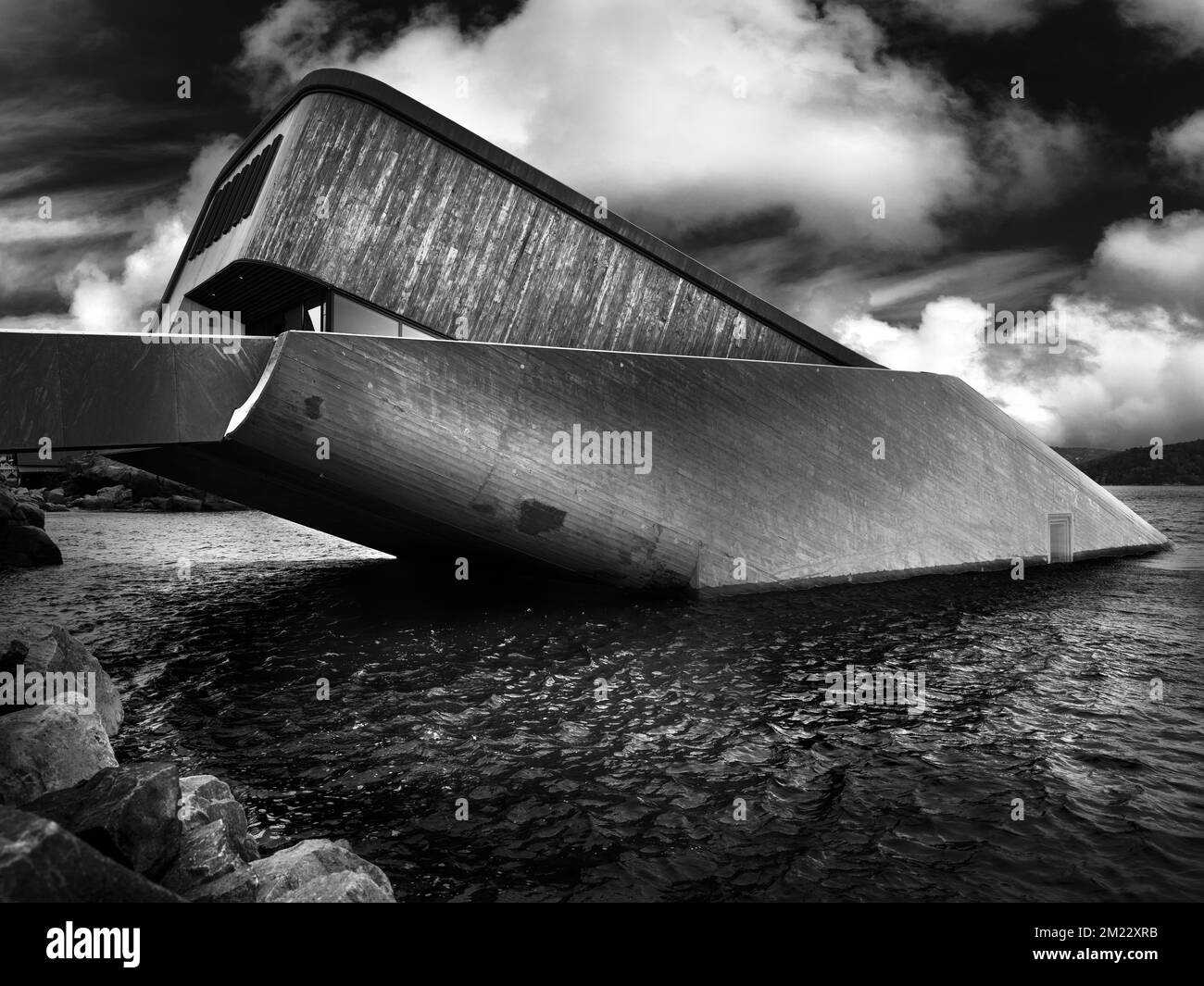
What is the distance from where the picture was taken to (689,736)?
7.14 metres

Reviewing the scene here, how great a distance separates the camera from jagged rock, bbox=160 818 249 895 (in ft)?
13.9

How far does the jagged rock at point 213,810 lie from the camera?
469cm

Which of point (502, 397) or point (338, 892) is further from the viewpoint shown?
point (502, 397)

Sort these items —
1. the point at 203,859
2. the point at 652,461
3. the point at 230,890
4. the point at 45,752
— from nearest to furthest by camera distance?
the point at 230,890, the point at 203,859, the point at 45,752, the point at 652,461

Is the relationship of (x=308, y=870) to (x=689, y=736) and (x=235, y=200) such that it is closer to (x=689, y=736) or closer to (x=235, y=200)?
(x=689, y=736)

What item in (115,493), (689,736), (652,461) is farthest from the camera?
(115,493)

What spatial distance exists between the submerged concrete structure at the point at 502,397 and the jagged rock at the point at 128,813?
628cm

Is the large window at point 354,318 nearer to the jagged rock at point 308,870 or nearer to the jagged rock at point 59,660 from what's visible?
the jagged rock at point 59,660

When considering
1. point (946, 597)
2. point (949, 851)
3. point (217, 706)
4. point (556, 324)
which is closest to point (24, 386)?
point (217, 706)

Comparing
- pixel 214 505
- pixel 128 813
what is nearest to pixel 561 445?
pixel 128 813

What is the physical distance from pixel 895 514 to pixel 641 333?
603 cm

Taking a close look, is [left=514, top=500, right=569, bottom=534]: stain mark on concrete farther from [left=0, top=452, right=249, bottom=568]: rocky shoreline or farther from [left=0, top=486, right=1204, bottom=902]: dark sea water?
[left=0, top=452, right=249, bottom=568]: rocky shoreline

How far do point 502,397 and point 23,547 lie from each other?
45.8ft

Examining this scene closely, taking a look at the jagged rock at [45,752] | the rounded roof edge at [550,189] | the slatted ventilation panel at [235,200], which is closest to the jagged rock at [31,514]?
the slatted ventilation panel at [235,200]
